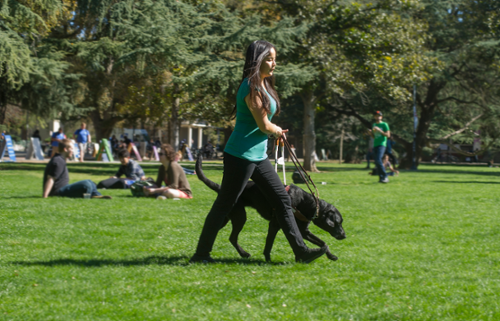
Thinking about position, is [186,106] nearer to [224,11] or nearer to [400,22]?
[224,11]

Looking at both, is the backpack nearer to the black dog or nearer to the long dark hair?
the black dog

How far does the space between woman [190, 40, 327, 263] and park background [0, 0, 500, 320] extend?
1.40 ft

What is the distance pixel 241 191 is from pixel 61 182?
6.40 meters

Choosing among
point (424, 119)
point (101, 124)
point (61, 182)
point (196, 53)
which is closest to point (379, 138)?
point (196, 53)

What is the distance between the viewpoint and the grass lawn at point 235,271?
3518mm

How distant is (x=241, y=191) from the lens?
178 inches

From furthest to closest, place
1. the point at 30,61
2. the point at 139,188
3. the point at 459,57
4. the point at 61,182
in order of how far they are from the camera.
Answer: the point at 459,57, the point at 30,61, the point at 139,188, the point at 61,182

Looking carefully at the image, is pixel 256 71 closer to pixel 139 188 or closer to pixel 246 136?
pixel 246 136

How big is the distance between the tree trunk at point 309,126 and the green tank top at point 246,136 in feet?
61.1

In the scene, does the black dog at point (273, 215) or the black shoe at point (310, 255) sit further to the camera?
the black dog at point (273, 215)

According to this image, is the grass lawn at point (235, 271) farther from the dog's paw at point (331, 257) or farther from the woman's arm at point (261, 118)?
the woman's arm at point (261, 118)

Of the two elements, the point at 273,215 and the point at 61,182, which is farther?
the point at 61,182

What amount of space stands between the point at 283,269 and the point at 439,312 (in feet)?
4.75

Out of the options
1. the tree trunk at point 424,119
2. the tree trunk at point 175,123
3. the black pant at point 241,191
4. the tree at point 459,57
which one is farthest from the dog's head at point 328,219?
the tree trunk at point 424,119
